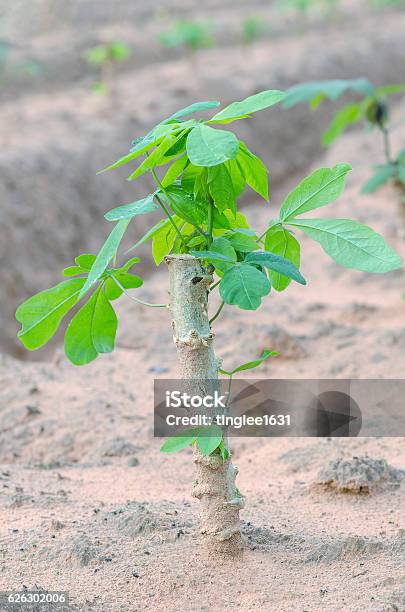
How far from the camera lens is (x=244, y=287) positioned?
6.59ft

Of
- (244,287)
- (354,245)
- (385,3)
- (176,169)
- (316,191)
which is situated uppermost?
(385,3)

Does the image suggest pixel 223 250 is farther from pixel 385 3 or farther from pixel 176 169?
pixel 385 3

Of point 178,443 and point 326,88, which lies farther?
point 326,88

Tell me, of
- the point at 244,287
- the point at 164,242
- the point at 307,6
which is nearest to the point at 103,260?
the point at 244,287

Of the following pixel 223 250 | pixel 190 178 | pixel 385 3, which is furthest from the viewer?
pixel 385 3

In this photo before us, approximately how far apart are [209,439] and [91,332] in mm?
479

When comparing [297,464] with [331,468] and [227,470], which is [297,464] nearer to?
[331,468]

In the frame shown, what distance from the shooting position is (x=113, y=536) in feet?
8.78

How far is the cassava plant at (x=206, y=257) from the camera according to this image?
6.74 ft

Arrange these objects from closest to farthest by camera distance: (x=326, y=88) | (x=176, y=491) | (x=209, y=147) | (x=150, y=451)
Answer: (x=209, y=147)
(x=176, y=491)
(x=150, y=451)
(x=326, y=88)

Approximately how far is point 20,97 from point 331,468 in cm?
1027

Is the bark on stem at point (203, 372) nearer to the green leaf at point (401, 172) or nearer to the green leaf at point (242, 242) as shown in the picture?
the green leaf at point (242, 242)

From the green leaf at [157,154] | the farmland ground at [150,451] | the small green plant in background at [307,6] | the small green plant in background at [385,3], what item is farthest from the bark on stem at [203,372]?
the small green plant in background at [385,3]

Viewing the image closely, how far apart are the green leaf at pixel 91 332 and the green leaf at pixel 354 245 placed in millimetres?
669
